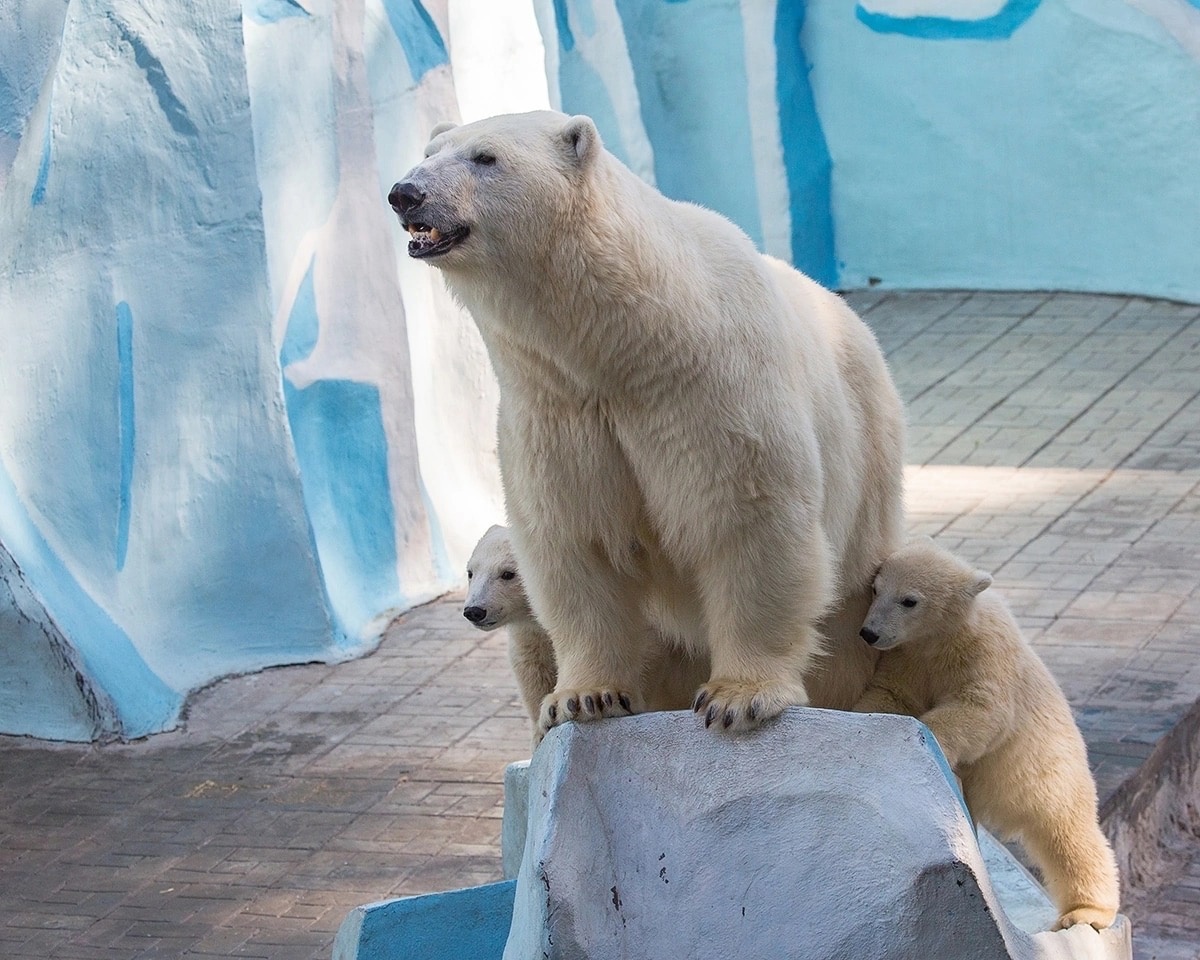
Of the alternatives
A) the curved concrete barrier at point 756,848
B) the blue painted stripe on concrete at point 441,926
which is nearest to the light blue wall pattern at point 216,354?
the blue painted stripe on concrete at point 441,926

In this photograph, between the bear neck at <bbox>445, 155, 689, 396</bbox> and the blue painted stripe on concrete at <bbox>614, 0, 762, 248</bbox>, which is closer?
the bear neck at <bbox>445, 155, 689, 396</bbox>

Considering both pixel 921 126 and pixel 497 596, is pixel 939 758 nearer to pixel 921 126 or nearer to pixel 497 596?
pixel 497 596

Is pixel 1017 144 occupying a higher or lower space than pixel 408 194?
lower

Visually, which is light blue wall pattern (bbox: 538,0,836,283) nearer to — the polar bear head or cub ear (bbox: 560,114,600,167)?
the polar bear head

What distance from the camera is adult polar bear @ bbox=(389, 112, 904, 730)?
3.07m

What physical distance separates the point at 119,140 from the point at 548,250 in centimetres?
453

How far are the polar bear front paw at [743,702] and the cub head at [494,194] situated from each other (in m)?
0.89

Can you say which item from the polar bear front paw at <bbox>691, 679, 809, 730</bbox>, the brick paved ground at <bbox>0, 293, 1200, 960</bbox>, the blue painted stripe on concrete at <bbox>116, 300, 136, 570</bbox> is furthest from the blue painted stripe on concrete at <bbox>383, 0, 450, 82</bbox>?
the polar bear front paw at <bbox>691, 679, 809, 730</bbox>

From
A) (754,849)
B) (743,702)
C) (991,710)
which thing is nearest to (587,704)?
(743,702)

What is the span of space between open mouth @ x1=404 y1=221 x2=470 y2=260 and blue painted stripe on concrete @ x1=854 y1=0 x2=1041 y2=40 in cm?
910

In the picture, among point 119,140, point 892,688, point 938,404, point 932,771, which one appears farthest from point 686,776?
point 938,404

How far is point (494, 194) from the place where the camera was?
3.04m

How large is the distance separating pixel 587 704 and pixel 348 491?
4579 millimetres

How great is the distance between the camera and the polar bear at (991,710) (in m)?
3.67
